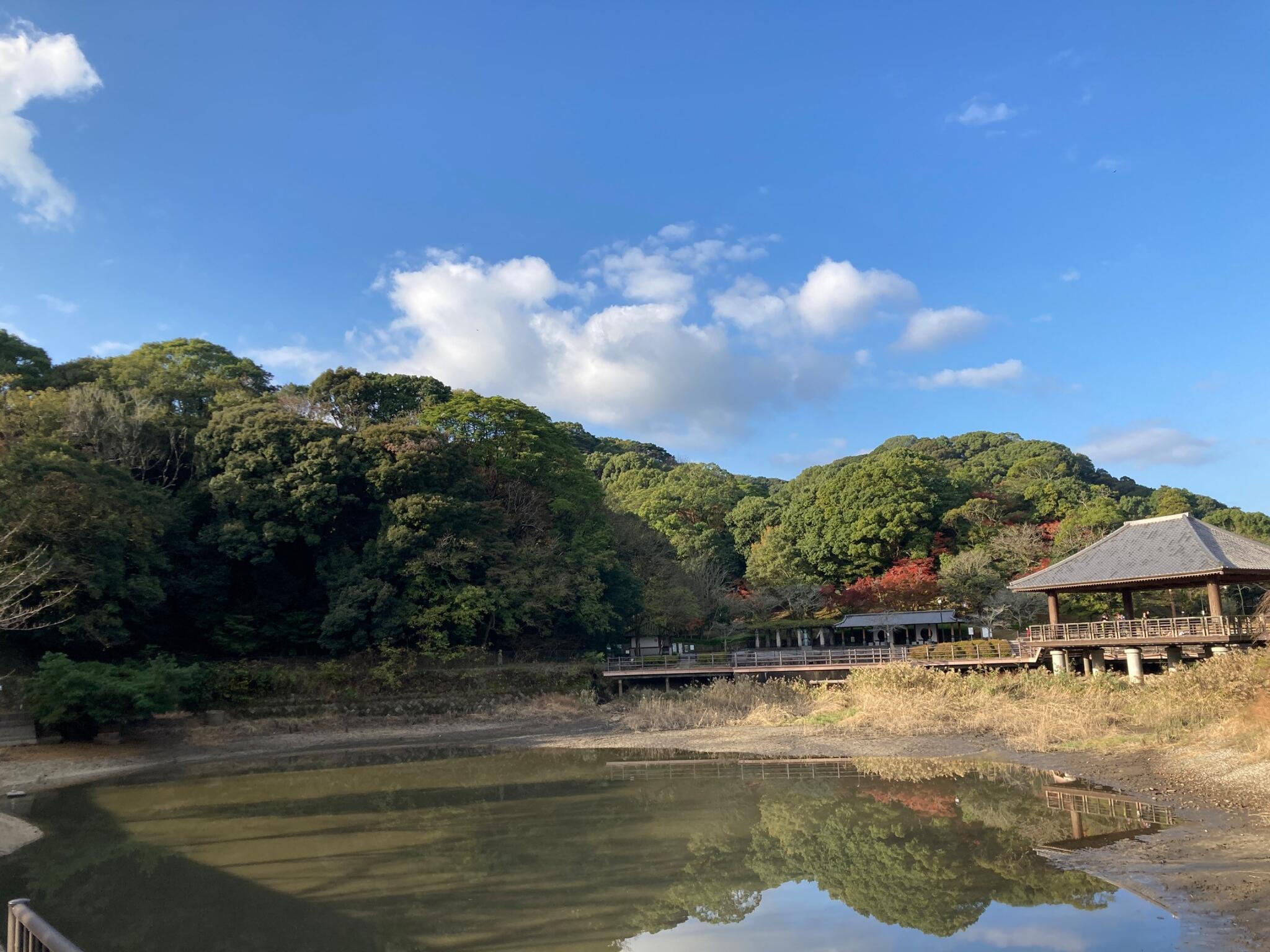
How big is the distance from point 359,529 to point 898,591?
80.8ft

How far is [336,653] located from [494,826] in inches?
675

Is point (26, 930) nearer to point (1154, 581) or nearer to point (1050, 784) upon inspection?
point (1050, 784)

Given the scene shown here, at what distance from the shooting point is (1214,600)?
21641mm

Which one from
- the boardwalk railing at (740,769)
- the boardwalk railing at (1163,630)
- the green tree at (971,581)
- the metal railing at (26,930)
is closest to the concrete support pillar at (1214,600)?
the boardwalk railing at (1163,630)

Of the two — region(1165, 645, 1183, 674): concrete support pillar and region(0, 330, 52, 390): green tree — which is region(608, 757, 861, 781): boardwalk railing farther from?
region(0, 330, 52, 390): green tree

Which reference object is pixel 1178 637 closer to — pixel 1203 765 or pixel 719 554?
pixel 1203 765

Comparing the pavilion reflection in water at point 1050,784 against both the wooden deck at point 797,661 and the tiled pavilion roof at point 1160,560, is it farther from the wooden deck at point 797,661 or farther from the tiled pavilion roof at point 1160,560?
the tiled pavilion roof at point 1160,560

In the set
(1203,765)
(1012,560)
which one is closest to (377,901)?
(1203,765)

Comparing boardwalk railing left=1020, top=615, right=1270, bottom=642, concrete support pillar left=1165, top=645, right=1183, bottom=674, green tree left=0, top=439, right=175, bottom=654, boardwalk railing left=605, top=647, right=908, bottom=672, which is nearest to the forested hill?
green tree left=0, top=439, right=175, bottom=654

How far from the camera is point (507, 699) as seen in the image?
29.0m

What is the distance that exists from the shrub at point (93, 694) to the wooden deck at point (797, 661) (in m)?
15.2

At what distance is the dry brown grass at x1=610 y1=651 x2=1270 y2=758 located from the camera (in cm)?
1645

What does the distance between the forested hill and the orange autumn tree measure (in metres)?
0.14

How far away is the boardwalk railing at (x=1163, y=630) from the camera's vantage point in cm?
2112
